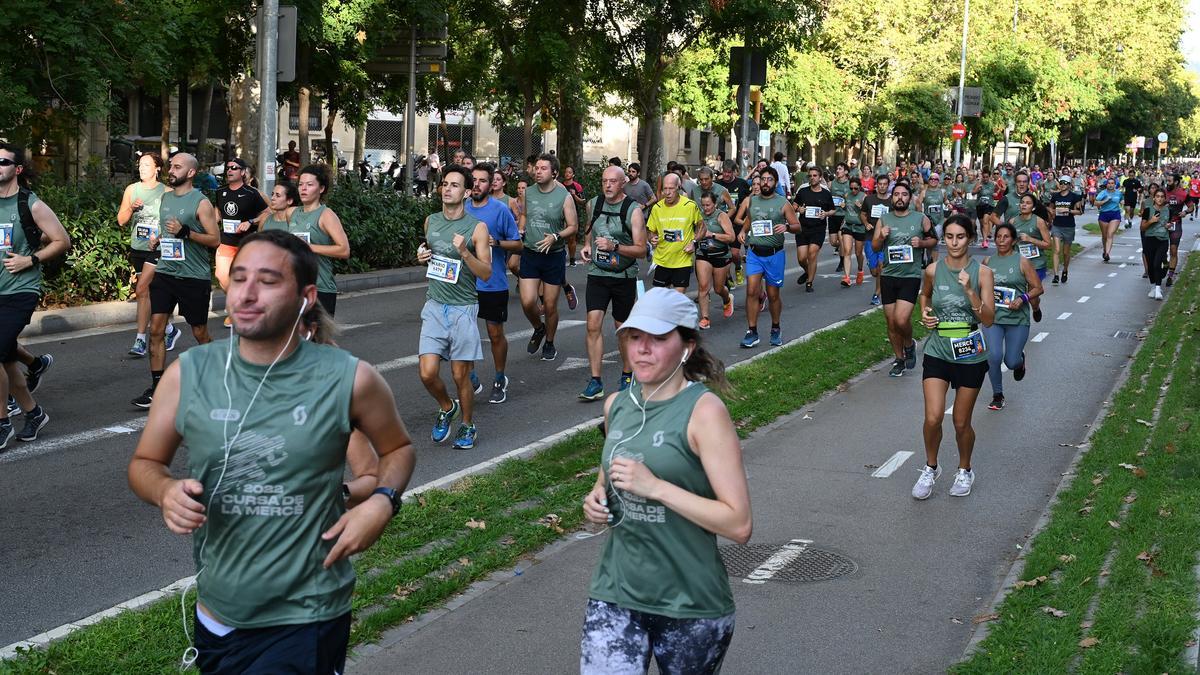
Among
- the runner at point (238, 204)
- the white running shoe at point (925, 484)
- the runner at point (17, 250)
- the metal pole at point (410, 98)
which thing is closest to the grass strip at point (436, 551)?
the white running shoe at point (925, 484)

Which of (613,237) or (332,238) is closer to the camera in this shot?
(332,238)

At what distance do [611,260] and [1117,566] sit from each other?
559 cm

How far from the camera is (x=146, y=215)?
11969 millimetres

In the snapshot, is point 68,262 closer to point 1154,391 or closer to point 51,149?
point 51,149

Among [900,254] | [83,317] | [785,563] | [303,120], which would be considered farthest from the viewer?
[303,120]

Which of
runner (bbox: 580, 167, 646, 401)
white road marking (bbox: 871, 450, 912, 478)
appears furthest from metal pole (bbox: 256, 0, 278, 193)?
white road marking (bbox: 871, 450, 912, 478)

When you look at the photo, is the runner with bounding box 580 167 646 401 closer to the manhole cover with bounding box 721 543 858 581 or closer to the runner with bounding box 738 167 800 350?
the runner with bounding box 738 167 800 350

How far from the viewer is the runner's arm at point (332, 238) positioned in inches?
389

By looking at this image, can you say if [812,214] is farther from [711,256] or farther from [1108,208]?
[1108,208]

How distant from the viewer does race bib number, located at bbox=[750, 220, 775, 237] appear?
15266 millimetres

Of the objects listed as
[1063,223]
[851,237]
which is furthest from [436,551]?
[1063,223]

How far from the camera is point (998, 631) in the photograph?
6.07 metres

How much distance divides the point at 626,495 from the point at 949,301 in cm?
550

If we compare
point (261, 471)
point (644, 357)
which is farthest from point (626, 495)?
point (261, 471)
